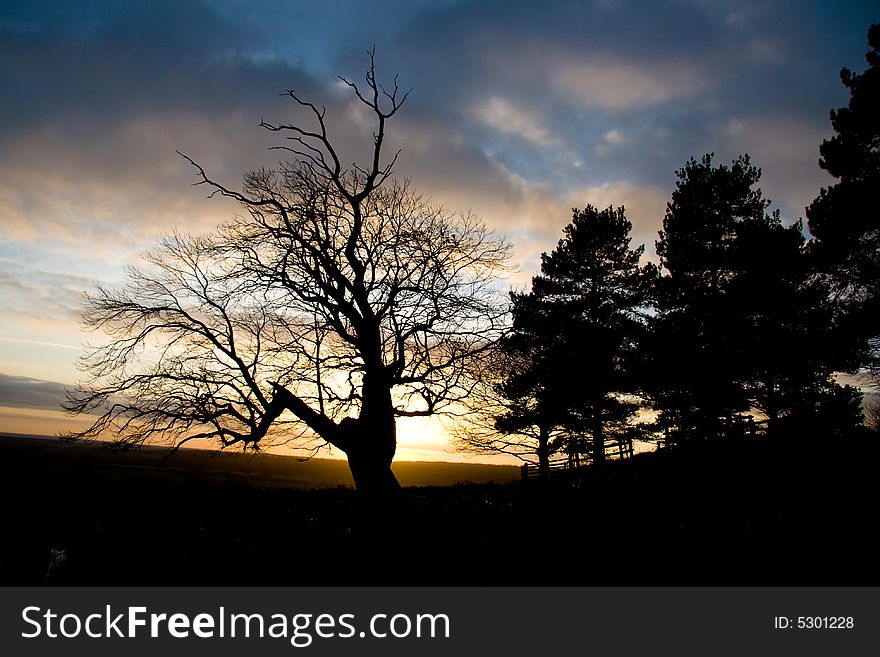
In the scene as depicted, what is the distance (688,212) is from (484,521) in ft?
63.1

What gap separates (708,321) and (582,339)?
17.8ft

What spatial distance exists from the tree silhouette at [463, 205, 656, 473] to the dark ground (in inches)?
300

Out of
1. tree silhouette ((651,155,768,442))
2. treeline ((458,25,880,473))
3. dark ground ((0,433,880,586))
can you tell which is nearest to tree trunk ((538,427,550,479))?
treeline ((458,25,880,473))

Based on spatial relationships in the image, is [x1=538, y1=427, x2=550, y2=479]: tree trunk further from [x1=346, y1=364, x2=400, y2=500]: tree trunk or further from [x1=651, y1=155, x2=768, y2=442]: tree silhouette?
[x1=346, y1=364, x2=400, y2=500]: tree trunk

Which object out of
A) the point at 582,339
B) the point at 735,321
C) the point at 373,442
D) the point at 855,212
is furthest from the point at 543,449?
the point at 855,212

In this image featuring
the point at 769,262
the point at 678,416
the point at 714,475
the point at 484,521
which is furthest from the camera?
the point at 678,416

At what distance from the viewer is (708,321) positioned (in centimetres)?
2147

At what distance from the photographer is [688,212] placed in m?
23.1

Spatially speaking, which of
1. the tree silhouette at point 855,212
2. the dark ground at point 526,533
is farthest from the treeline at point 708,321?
the dark ground at point 526,533

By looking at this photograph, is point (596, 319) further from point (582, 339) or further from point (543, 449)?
point (543, 449)
